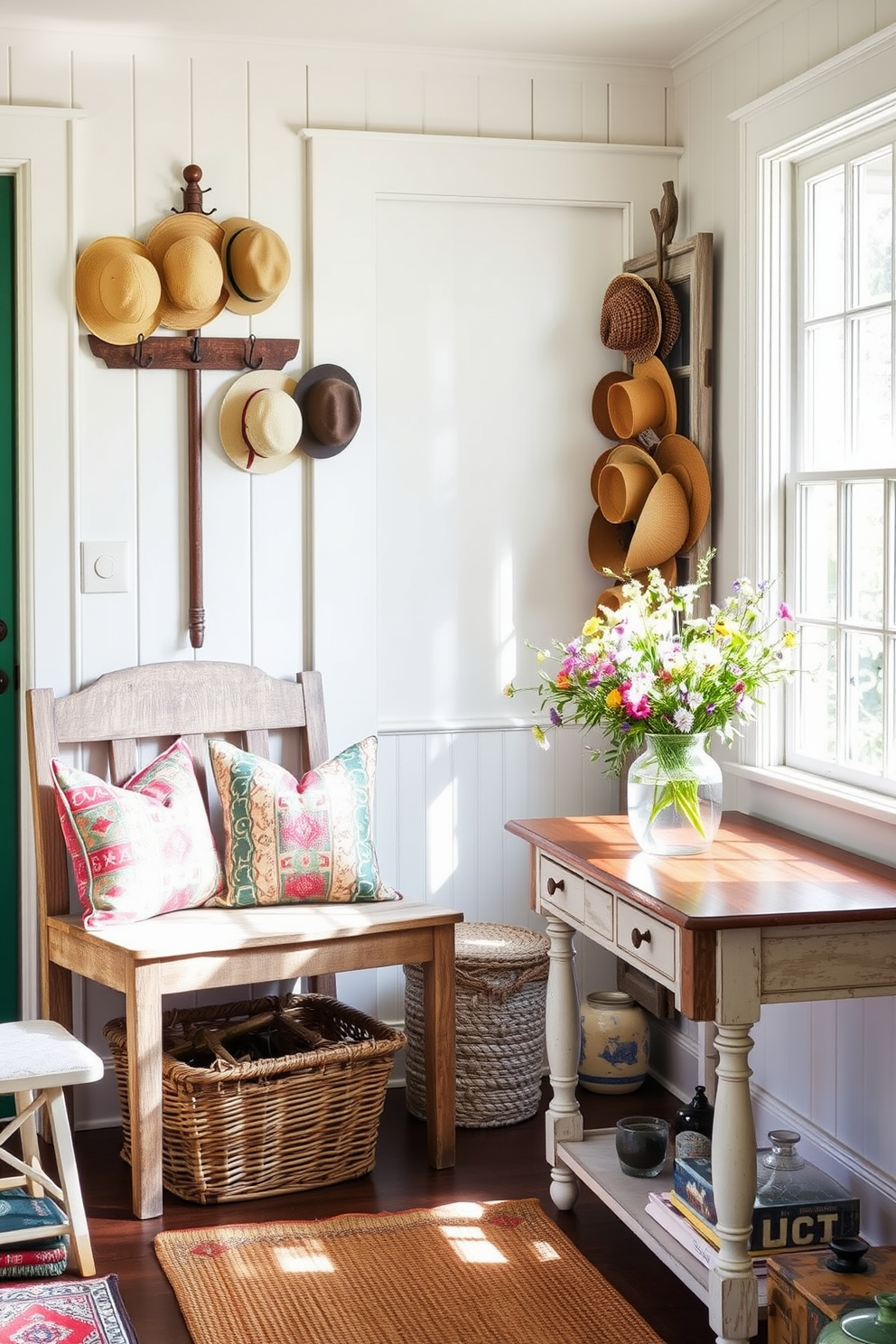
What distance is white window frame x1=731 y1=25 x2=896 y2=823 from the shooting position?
318cm

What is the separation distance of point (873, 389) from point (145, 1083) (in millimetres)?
2066

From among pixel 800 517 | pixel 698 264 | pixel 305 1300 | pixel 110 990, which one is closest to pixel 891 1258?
pixel 305 1300

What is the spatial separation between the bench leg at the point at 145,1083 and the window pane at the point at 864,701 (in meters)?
1.52

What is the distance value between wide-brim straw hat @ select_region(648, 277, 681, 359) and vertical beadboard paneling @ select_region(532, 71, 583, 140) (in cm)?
50

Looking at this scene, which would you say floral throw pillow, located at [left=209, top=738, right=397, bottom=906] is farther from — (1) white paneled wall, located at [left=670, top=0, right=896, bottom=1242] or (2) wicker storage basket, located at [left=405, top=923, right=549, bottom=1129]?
(1) white paneled wall, located at [left=670, top=0, right=896, bottom=1242]

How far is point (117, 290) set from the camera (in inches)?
132

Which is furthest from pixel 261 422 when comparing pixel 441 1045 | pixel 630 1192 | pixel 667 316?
pixel 630 1192

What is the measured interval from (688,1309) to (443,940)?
94cm

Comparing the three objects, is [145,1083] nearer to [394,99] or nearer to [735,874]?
[735,874]

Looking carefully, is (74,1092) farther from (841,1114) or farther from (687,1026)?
(841,1114)

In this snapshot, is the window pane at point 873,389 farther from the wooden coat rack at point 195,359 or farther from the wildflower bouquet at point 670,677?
the wooden coat rack at point 195,359

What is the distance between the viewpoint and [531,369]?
3838mm

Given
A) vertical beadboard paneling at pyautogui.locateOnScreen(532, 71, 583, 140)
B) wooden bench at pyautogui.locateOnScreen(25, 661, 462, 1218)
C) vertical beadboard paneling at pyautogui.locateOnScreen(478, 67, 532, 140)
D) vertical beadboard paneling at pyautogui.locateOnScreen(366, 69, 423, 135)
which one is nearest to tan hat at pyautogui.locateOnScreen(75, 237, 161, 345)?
vertical beadboard paneling at pyautogui.locateOnScreen(366, 69, 423, 135)

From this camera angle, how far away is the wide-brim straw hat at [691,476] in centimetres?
347
